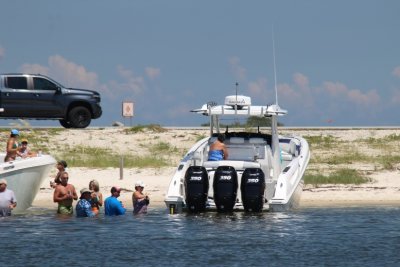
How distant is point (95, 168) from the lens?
38188 millimetres

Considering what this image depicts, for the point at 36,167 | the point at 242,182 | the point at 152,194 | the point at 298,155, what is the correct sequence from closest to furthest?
the point at 242,182 < the point at 36,167 < the point at 298,155 < the point at 152,194

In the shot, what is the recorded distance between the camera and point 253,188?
27328 millimetres

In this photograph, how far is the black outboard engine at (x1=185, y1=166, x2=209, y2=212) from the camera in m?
27.4

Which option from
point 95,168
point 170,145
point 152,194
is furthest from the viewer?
point 170,145

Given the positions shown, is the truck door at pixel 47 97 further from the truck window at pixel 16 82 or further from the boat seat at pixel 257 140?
the boat seat at pixel 257 140

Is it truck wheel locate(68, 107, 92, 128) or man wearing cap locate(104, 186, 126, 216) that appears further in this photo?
truck wheel locate(68, 107, 92, 128)

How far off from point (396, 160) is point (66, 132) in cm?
1586

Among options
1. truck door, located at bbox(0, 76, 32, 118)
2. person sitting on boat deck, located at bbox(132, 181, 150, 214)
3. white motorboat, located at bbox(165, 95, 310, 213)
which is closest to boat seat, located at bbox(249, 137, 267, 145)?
white motorboat, located at bbox(165, 95, 310, 213)

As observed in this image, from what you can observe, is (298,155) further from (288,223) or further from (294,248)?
(294,248)

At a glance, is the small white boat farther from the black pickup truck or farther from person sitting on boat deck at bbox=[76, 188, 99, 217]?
the black pickup truck

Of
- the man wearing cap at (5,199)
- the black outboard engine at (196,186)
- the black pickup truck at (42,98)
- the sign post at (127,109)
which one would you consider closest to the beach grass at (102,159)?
the black pickup truck at (42,98)

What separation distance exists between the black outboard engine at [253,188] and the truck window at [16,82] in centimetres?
1530

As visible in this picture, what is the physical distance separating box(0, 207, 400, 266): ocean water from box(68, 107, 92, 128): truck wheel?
10706mm

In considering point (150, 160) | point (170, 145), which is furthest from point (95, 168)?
point (170, 145)
